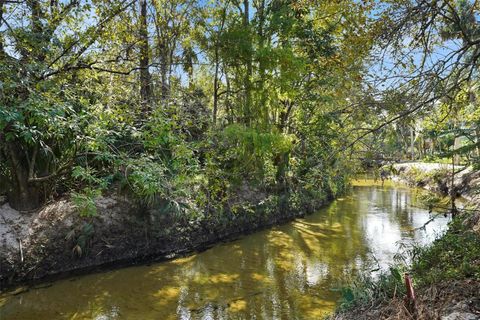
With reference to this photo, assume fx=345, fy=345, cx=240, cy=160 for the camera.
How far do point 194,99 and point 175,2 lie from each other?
3.35m

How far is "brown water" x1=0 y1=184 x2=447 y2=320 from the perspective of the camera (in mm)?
5324

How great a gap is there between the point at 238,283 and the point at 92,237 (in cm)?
317

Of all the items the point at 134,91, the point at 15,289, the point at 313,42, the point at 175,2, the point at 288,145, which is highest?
the point at 175,2

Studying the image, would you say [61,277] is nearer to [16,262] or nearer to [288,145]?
[16,262]

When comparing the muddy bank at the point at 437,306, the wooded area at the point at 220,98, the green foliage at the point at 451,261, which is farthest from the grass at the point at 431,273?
the wooded area at the point at 220,98

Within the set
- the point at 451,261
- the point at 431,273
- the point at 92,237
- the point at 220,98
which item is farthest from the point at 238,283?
the point at 220,98

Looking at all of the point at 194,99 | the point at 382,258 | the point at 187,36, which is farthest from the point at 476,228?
the point at 187,36

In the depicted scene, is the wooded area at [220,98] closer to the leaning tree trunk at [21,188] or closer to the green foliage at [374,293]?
the leaning tree trunk at [21,188]

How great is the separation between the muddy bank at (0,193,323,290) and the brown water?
47 centimetres

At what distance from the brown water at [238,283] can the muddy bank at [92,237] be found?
0.47m

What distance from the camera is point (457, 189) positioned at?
14.2 m

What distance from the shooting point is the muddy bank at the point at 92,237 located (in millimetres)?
6336

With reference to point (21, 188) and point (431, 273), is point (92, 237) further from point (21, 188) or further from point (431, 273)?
point (431, 273)

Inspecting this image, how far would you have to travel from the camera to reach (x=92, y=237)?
23.4 ft
